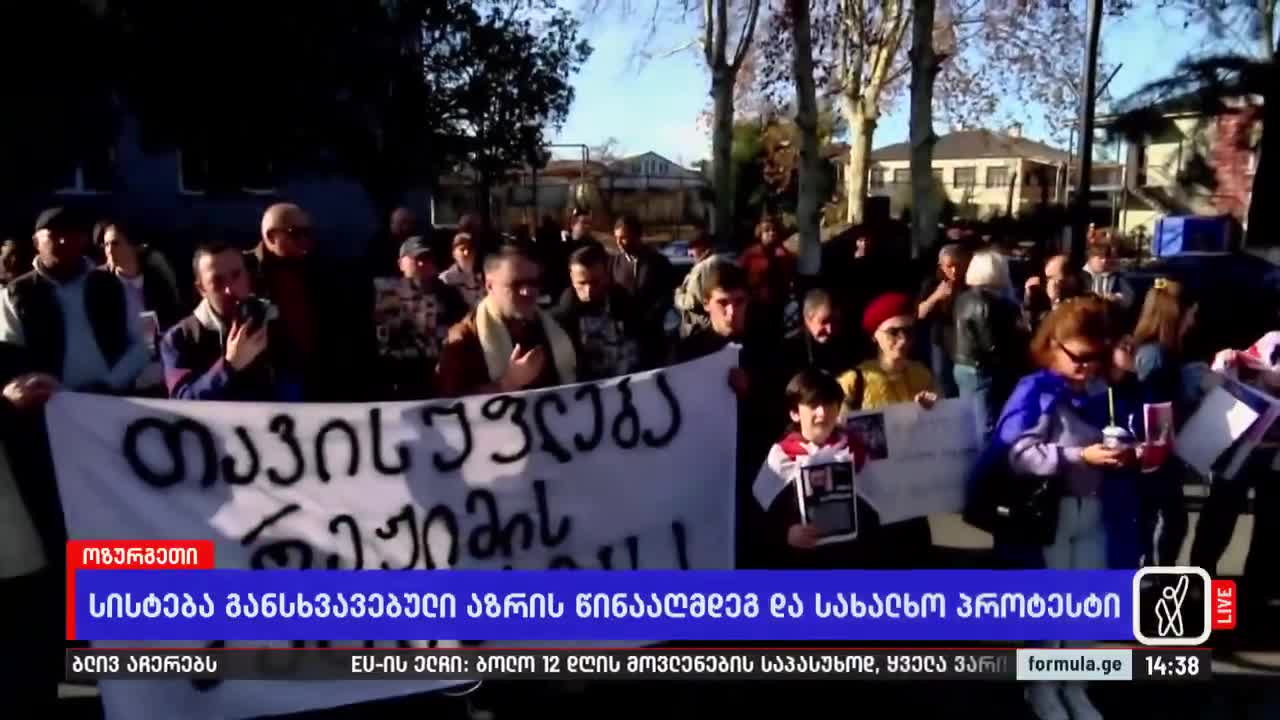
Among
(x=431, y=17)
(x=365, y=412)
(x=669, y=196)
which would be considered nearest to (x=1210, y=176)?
(x=431, y=17)

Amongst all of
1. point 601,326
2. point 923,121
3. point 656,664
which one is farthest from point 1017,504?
point 923,121

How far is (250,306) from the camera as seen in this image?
3631 mm

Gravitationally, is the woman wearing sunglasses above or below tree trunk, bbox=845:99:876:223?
below

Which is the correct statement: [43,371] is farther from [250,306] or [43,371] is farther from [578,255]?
[578,255]

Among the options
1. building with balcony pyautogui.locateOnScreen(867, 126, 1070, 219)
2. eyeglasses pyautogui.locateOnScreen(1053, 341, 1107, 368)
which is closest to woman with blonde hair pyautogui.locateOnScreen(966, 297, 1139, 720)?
eyeglasses pyautogui.locateOnScreen(1053, 341, 1107, 368)

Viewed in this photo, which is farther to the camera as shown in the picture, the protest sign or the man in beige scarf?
the protest sign

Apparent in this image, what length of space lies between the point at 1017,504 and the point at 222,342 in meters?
2.51

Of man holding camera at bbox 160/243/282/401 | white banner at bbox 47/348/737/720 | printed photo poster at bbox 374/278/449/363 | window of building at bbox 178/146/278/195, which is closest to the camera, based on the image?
white banner at bbox 47/348/737/720

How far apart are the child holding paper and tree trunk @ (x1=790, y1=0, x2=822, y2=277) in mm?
7386

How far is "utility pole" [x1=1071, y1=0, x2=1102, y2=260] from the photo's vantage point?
11148 mm

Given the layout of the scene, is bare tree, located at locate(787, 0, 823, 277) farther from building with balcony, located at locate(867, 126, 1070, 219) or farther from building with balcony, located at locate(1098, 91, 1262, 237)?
building with balcony, located at locate(867, 126, 1070, 219)

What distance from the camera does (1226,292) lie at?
827 cm
